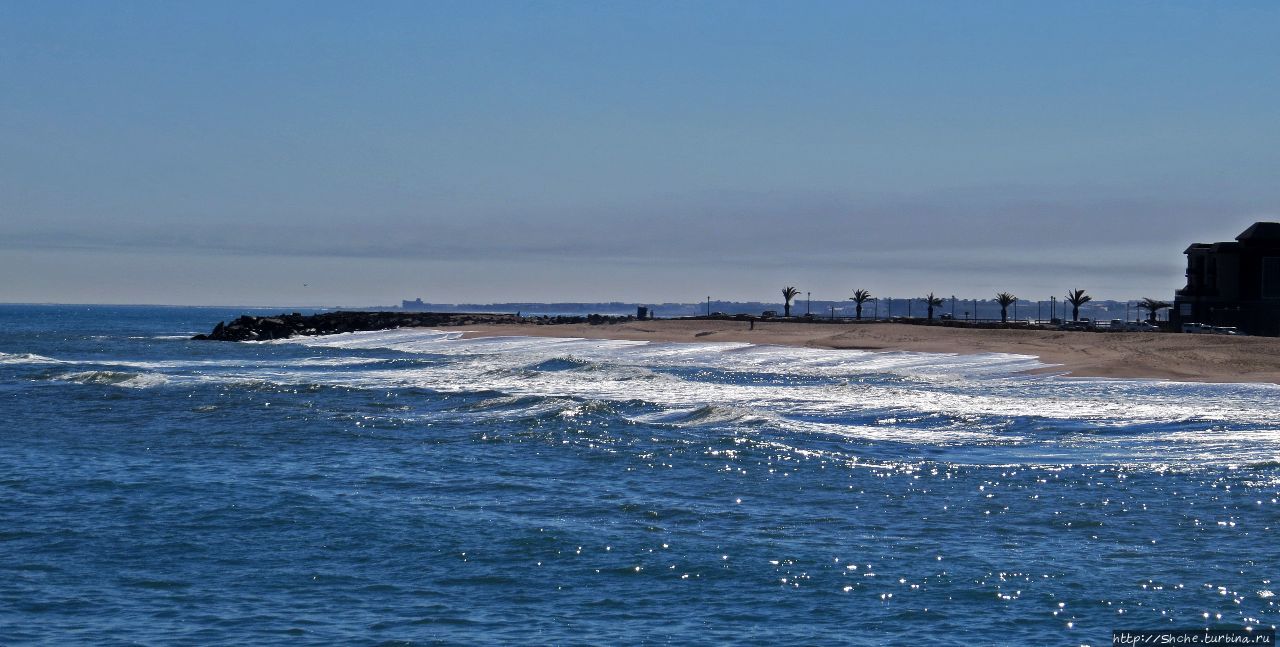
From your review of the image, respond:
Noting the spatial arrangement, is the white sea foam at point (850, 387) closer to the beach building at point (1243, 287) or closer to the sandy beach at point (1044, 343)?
the sandy beach at point (1044, 343)

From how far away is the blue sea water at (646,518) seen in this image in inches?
456

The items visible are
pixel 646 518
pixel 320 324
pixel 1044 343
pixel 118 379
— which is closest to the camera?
pixel 646 518

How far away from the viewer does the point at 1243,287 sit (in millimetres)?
66500

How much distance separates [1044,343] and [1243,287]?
17.3 meters

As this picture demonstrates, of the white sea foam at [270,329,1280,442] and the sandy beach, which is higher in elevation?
the sandy beach

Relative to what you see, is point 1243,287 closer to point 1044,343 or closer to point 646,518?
point 1044,343

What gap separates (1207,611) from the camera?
11539 millimetres

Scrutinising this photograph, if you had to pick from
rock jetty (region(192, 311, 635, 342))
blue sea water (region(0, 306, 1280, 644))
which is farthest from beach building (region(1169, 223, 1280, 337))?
rock jetty (region(192, 311, 635, 342))

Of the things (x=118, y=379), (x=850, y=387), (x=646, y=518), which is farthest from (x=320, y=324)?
(x=646, y=518)

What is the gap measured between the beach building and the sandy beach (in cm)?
1030

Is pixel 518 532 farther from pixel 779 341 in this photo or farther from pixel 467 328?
pixel 467 328

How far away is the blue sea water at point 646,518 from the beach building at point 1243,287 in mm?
36245

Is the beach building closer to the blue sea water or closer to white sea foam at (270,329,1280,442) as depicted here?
white sea foam at (270,329,1280,442)

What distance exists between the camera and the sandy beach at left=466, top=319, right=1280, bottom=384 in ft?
128
